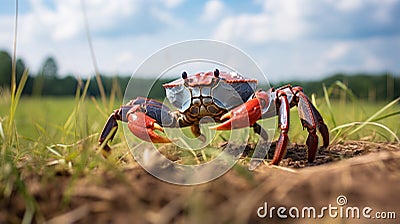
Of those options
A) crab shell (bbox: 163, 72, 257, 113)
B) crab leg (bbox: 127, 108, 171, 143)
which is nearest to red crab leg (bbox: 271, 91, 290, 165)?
crab shell (bbox: 163, 72, 257, 113)

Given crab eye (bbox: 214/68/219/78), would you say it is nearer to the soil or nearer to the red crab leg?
the red crab leg

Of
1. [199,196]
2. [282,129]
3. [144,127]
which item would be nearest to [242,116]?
[282,129]

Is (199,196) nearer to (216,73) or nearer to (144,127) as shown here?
(144,127)

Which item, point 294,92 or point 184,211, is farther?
point 294,92

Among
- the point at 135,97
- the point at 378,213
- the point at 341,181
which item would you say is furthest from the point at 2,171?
the point at 135,97

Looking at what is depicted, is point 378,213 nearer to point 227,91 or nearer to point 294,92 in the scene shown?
point 294,92

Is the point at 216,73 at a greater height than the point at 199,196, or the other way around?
the point at 216,73
